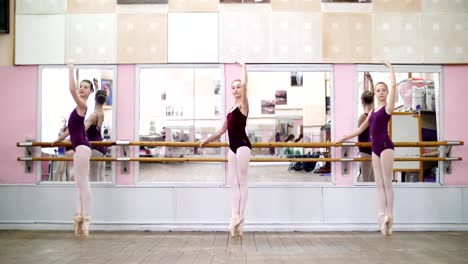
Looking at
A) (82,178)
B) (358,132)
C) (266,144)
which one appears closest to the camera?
(82,178)

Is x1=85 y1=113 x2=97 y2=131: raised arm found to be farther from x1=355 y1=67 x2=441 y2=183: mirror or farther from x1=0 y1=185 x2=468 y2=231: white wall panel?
x1=355 y1=67 x2=441 y2=183: mirror

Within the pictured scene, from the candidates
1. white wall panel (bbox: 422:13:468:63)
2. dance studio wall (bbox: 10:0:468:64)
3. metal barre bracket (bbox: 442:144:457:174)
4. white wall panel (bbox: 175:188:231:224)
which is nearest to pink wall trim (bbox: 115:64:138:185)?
dance studio wall (bbox: 10:0:468:64)

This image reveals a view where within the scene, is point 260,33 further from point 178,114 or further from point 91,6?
point 91,6

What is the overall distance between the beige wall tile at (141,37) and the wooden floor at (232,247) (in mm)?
2395

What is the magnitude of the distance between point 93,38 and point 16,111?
148cm

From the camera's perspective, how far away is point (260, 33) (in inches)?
293

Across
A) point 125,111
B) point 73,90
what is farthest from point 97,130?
point 73,90

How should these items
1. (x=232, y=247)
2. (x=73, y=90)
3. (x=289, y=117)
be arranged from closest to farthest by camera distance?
(x=232, y=247) → (x=73, y=90) → (x=289, y=117)

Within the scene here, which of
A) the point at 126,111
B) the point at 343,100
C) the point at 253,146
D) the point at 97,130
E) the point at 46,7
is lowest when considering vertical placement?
the point at 253,146

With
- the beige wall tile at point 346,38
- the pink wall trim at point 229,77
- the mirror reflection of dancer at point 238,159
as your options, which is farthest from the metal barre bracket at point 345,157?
the pink wall trim at point 229,77

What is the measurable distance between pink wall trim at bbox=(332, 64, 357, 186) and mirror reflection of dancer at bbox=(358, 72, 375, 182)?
0.44 ft

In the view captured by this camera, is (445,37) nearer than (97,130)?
No

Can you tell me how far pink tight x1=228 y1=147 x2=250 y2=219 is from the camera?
646 centimetres

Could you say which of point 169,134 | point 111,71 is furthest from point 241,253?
point 111,71
